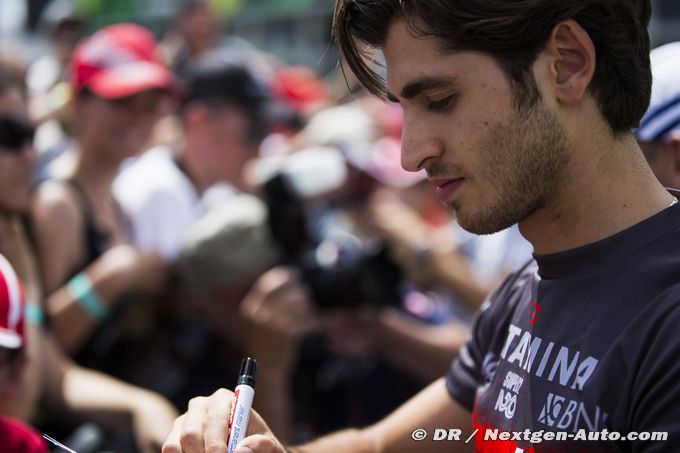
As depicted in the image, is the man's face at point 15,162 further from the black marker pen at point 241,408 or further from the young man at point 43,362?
the black marker pen at point 241,408

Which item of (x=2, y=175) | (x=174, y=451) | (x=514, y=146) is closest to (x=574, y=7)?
(x=514, y=146)

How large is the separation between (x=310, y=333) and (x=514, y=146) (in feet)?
7.08

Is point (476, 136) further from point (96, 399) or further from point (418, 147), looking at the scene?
point (96, 399)

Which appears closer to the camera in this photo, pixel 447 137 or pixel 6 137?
pixel 447 137

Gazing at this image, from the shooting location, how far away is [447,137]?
1680mm

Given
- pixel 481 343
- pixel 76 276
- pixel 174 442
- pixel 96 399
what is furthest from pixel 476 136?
pixel 76 276

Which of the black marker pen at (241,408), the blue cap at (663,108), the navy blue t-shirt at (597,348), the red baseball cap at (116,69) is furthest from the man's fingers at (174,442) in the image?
the red baseball cap at (116,69)

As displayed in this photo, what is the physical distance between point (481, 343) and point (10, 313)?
48.2 inches

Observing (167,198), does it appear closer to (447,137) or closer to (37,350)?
(37,350)

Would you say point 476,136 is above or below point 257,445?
above

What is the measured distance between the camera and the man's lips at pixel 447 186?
171 cm

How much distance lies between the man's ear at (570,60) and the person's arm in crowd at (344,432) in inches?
27.3

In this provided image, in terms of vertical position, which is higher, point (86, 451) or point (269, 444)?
point (269, 444)

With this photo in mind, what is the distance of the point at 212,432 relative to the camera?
1583mm
